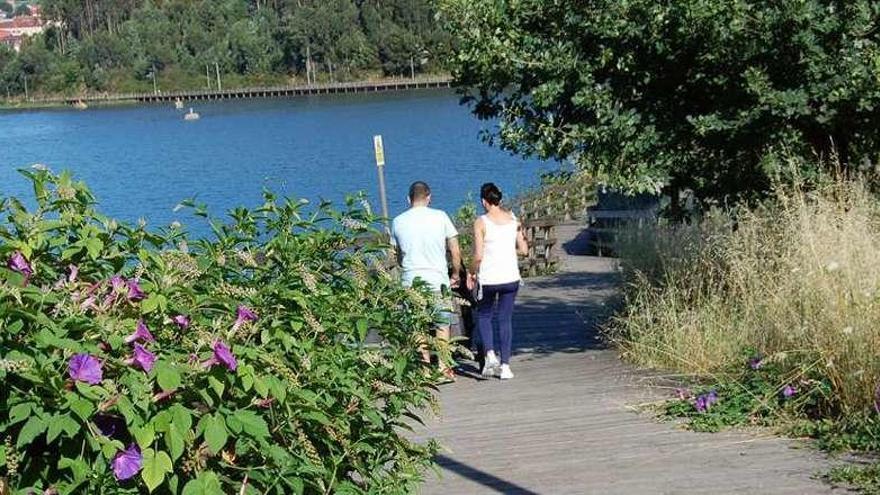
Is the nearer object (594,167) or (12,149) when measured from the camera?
(594,167)

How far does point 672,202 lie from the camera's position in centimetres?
1199

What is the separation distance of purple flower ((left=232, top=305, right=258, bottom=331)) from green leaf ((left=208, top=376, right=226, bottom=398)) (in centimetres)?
30

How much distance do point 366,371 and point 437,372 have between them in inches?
17.6

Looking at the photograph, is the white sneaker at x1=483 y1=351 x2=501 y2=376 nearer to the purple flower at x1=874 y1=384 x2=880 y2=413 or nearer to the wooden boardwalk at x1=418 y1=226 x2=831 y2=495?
the wooden boardwalk at x1=418 y1=226 x2=831 y2=495

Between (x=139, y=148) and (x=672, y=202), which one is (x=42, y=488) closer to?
(x=672, y=202)

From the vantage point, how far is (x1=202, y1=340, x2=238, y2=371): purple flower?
420cm

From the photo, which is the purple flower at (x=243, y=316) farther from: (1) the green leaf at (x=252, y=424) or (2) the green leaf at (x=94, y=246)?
(2) the green leaf at (x=94, y=246)

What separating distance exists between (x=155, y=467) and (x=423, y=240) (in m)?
5.99

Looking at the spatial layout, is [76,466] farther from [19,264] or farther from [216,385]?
[19,264]

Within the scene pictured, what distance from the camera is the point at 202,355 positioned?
430 cm

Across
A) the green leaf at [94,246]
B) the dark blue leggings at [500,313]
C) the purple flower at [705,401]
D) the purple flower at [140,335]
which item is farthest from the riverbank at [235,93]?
the purple flower at [140,335]

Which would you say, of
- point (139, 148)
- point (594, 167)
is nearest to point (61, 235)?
point (594, 167)

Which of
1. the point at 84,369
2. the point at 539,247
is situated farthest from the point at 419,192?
the point at 539,247

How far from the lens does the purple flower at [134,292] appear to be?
14.6ft
